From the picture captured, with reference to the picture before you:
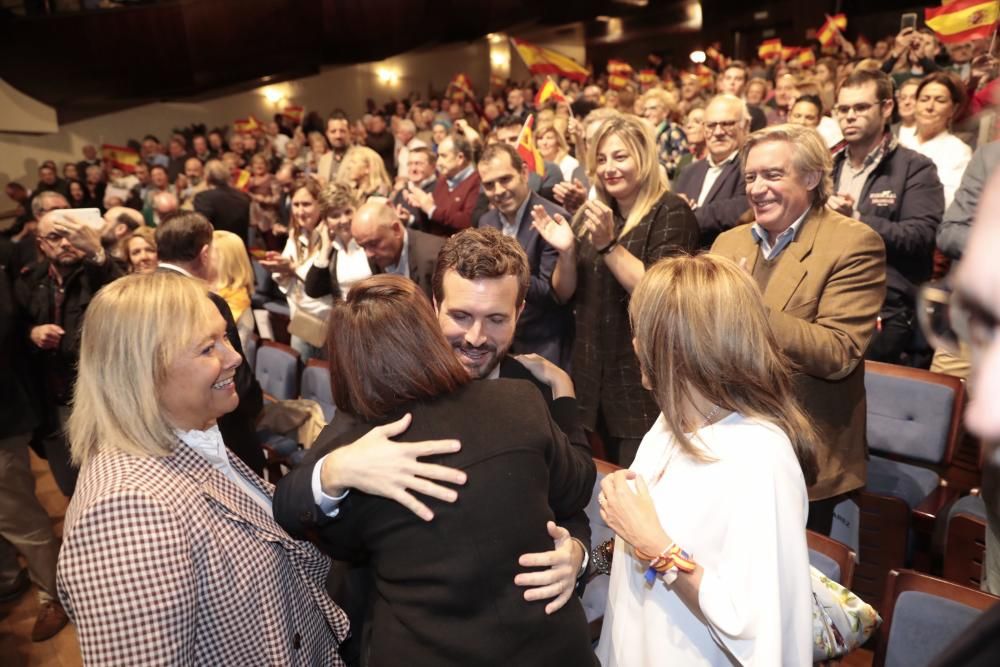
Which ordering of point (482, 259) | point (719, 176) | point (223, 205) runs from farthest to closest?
point (223, 205), point (719, 176), point (482, 259)

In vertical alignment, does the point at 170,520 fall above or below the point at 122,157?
below

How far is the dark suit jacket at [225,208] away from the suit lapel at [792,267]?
5037 mm

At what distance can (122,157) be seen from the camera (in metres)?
10.0

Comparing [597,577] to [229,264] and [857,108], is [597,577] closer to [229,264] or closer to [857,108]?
[857,108]

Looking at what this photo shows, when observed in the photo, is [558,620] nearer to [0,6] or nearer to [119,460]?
[119,460]

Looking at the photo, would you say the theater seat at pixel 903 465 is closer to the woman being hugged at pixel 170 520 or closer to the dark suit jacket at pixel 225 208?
the woman being hugged at pixel 170 520

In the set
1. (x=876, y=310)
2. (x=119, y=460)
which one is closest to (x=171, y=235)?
(x=119, y=460)

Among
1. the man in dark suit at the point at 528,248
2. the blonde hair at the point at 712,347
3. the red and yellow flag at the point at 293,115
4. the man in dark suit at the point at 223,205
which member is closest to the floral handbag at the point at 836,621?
the blonde hair at the point at 712,347

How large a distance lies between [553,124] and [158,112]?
381 inches

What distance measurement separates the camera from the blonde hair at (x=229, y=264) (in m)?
3.86

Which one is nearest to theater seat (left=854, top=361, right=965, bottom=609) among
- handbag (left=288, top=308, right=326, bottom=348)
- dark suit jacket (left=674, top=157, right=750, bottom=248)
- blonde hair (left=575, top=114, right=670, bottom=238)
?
dark suit jacket (left=674, top=157, right=750, bottom=248)

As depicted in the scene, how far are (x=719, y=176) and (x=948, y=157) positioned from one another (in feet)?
4.27

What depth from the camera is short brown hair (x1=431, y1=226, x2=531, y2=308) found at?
189 cm

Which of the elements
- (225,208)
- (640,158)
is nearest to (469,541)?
(640,158)
